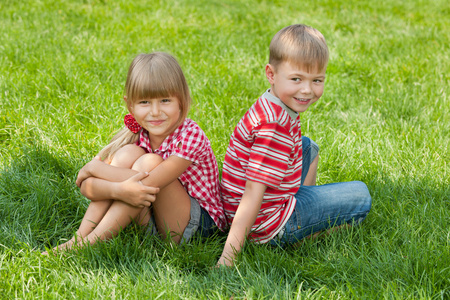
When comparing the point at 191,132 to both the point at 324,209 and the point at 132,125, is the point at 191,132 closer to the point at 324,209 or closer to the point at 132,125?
the point at 132,125

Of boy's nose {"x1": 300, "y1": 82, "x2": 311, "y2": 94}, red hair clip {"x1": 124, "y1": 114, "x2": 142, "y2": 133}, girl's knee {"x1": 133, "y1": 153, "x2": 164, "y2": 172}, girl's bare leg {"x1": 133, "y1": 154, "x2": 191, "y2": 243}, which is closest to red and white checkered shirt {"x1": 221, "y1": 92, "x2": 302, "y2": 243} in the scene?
boy's nose {"x1": 300, "y1": 82, "x2": 311, "y2": 94}

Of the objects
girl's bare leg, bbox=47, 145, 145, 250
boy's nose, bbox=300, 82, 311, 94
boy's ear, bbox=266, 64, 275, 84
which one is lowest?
girl's bare leg, bbox=47, 145, 145, 250

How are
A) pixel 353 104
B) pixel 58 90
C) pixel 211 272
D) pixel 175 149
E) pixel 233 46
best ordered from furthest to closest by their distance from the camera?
pixel 233 46 → pixel 353 104 → pixel 58 90 → pixel 175 149 → pixel 211 272

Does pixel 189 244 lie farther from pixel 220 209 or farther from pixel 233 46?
pixel 233 46

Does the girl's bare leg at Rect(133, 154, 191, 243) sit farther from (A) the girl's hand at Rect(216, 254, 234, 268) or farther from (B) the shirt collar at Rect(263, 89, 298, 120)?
(B) the shirt collar at Rect(263, 89, 298, 120)

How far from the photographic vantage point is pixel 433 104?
4000 millimetres

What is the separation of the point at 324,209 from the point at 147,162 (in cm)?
87

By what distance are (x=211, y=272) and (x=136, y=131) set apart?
2.56 ft

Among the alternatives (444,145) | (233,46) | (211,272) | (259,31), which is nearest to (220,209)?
(211,272)

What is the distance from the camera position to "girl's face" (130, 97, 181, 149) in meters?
2.28

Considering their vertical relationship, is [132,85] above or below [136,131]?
above

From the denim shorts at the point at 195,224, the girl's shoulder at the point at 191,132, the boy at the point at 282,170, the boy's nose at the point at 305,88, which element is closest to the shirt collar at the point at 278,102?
the boy at the point at 282,170

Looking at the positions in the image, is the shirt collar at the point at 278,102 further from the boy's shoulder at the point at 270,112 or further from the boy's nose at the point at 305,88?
the boy's nose at the point at 305,88

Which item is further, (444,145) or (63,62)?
(63,62)
